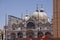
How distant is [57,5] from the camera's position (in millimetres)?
9664

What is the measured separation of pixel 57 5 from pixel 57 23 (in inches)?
34.8

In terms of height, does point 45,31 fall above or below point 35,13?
below

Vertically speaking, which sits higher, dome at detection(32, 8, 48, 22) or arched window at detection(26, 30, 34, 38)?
dome at detection(32, 8, 48, 22)

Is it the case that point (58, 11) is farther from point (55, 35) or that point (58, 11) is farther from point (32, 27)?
point (32, 27)

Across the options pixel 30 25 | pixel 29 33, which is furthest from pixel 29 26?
pixel 29 33

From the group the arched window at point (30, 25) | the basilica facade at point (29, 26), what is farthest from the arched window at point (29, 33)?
the arched window at point (30, 25)

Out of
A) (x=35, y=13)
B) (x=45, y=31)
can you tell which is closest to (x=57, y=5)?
(x=45, y=31)

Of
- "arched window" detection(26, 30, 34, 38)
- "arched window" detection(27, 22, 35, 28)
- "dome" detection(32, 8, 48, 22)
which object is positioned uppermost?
"dome" detection(32, 8, 48, 22)

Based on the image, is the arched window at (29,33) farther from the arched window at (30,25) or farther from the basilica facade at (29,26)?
the arched window at (30,25)

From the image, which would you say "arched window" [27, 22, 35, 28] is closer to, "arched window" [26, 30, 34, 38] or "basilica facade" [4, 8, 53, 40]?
"basilica facade" [4, 8, 53, 40]

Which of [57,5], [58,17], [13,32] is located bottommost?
[13,32]

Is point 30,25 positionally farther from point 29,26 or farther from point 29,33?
point 29,33

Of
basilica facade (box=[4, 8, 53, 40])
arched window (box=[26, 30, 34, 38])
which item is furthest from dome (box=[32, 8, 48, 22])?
arched window (box=[26, 30, 34, 38])

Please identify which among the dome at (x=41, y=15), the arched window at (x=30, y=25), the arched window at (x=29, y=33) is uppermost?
the dome at (x=41, y=15)
